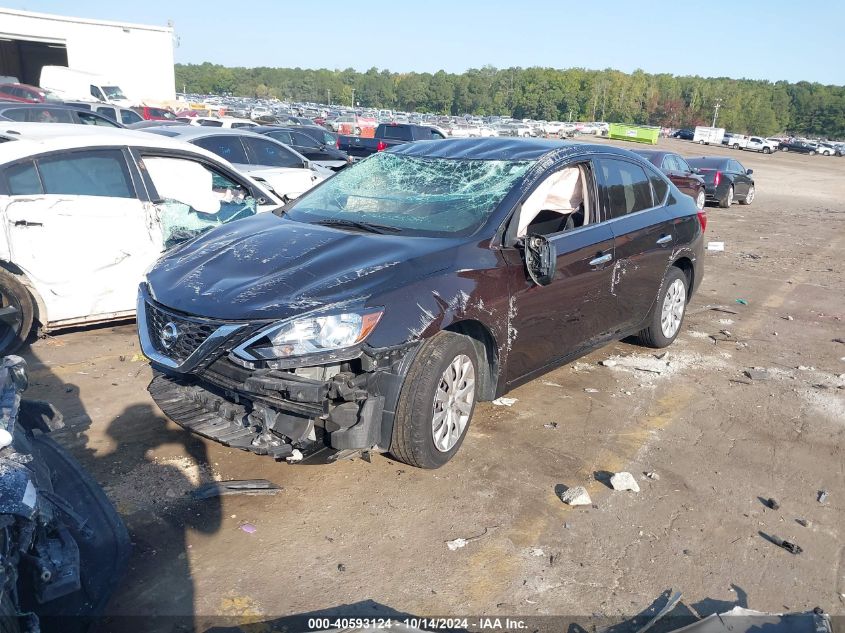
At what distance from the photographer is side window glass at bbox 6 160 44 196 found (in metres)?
5.30

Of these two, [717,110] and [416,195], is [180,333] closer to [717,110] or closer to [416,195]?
[416,195]

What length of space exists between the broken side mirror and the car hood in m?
0.52

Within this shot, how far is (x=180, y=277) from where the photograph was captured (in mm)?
3951

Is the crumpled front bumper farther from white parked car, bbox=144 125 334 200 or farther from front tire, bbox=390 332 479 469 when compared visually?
white parked car, bbox=144 125 334 200

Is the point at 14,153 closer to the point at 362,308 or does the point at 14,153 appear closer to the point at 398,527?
the point at 362,308

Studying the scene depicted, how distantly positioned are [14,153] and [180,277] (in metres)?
2.44

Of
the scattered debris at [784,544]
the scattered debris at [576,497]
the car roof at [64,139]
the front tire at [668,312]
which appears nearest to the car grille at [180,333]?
the scattered debris at [576,497]

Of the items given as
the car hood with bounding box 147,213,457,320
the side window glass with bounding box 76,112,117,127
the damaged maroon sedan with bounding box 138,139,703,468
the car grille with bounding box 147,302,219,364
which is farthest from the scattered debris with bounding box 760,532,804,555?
the side window glass with bounding box 76,112,117,127

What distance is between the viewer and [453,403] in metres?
4.02

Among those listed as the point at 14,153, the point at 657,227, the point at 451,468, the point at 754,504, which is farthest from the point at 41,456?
the point at 657,227

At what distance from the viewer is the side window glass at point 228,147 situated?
1027cm

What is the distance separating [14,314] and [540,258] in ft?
12.9

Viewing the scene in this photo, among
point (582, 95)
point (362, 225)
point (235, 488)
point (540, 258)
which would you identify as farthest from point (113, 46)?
point (582, 95)

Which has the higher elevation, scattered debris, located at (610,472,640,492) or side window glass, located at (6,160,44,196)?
side window glass, located at (6,160,44,196)
